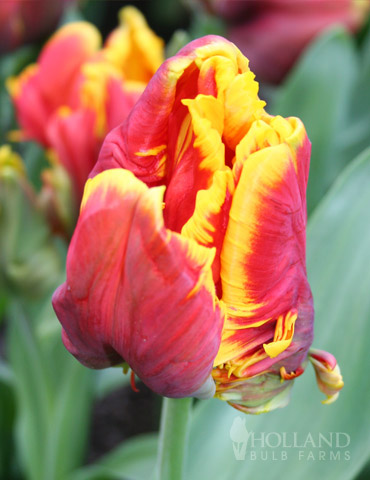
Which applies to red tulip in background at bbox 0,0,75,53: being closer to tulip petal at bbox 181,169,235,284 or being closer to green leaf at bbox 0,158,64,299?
green leaf at bbox 0,158,64,299

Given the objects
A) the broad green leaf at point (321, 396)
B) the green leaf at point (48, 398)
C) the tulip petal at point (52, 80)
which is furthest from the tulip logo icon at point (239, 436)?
the tulip petal at point (52, 80)

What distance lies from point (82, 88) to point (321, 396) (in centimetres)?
34

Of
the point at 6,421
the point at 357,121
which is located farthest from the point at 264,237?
the point at 357,121

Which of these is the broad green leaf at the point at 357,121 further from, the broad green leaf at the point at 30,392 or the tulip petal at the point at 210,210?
the tulip petal at the point at 210,210

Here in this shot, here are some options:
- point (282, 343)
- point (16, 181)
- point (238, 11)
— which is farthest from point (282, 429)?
point (238, 11)

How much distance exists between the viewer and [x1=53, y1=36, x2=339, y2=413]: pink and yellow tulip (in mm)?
255

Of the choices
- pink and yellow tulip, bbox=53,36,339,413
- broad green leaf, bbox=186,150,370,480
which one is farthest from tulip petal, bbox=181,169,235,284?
broad green leaf, bbox=186,150,370,480

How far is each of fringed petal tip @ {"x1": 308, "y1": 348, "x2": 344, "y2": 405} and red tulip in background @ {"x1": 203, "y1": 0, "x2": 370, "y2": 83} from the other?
818mm

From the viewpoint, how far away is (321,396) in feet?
1.50

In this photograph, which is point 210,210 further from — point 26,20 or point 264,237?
point 26,20

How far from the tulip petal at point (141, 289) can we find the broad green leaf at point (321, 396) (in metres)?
0.17

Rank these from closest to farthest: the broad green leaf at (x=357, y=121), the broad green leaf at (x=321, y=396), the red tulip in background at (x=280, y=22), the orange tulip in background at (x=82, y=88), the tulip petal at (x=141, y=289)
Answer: the tulip petal at (x=141, y=289) < the broad green leaf at (x=321, y=396) < the orange tulip in background at (x=82, y=88) < the broad green leaf at (x=357, y=121) < the red tulip in background at (x=280, y=22)

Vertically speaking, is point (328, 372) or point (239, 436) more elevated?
point (328, 372)

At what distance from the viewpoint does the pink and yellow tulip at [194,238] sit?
0.84 feet
